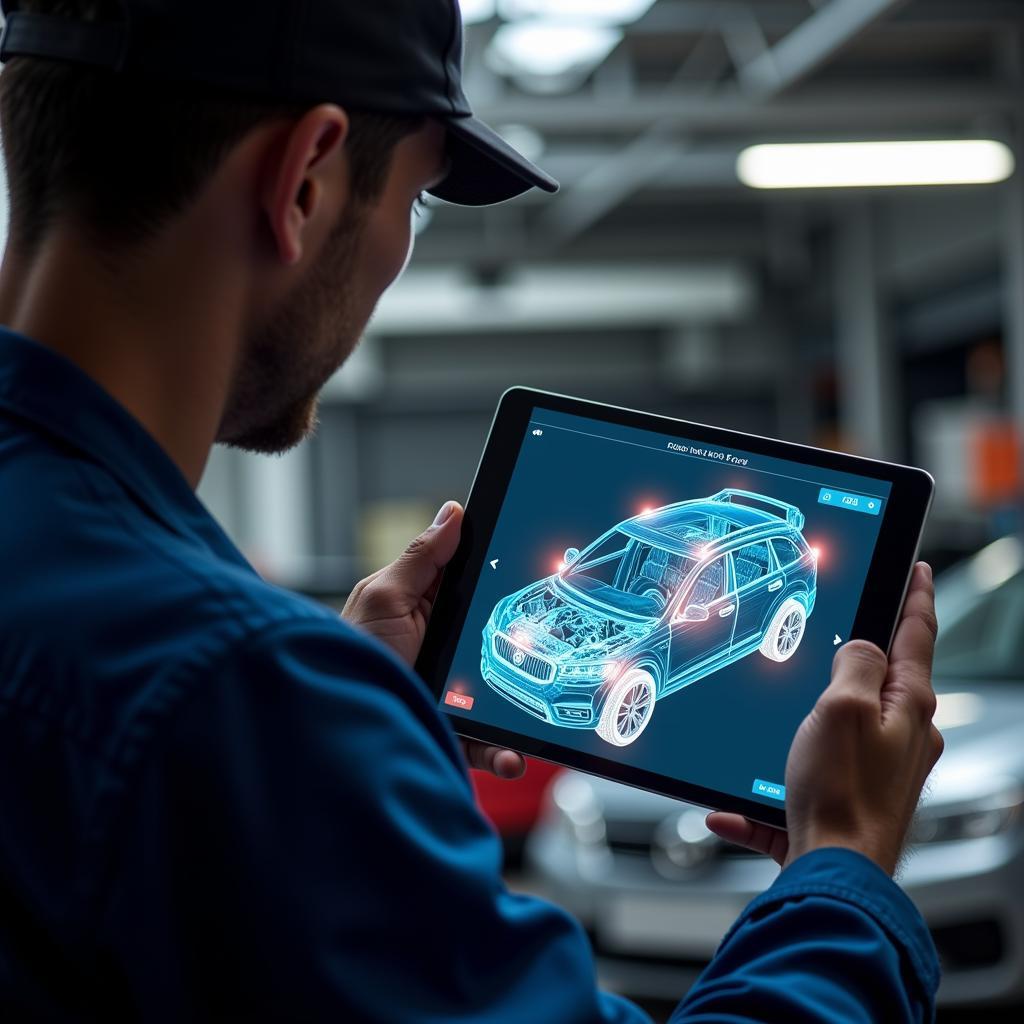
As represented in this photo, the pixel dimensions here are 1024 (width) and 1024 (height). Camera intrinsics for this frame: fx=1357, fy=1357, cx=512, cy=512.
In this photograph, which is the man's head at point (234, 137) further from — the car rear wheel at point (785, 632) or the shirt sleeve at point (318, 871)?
the car rear wheel at point (785, 632)

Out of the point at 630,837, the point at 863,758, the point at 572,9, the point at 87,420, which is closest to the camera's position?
the point at 87,420

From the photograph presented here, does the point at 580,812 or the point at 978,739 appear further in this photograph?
the point at 580,812

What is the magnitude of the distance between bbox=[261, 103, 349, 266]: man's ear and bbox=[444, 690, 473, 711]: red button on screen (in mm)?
535

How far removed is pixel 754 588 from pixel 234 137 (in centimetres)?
63

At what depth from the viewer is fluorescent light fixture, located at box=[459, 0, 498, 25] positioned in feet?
18.5

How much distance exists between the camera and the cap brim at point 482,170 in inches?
37.4

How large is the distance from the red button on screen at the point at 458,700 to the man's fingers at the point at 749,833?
9.4 inches

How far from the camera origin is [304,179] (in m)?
0.80

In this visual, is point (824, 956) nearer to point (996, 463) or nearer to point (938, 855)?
point (938, 855)

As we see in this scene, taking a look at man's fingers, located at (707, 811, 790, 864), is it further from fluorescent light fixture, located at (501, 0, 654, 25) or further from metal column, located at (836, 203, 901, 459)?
metal column, located at (836, 203, 901, 459)

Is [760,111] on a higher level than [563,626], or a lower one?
higher

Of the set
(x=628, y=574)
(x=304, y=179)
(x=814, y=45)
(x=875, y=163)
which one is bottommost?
(x=628, y=574)

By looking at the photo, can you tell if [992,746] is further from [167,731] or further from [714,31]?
[714,31]

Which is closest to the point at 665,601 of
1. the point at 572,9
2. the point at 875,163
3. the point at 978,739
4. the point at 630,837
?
the point at 978,739
